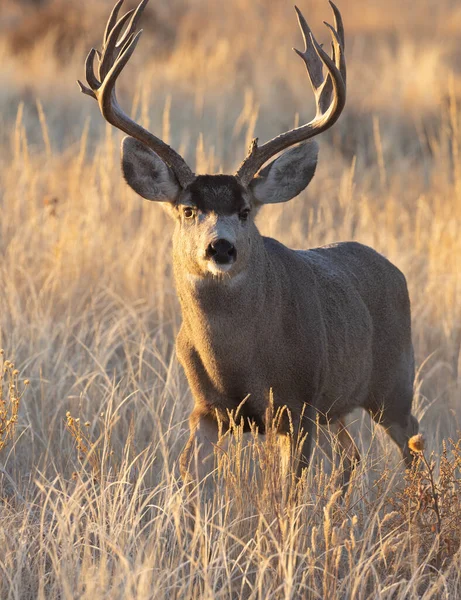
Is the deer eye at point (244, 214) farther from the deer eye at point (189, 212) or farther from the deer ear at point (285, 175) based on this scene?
the deer ear at point (285, 175)

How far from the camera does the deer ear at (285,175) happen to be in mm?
5531

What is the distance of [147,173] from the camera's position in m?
5.41

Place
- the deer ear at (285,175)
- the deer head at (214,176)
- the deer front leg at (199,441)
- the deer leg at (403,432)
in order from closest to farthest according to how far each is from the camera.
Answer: the deer head at (214,176) → the deer front leg at (199,441) → the deer ear at (285,175) → the deer leg at (403,432)

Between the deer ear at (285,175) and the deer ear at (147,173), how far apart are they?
40cm

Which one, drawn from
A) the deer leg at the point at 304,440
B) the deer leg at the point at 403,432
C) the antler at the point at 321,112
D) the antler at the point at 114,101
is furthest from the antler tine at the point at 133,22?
the deer leg at the point at 403,432

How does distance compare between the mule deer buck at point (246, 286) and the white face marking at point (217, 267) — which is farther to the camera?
the mule deer buck at point (246, 286)

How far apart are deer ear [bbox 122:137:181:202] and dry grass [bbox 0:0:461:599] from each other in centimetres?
100

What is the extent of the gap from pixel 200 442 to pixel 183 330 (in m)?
0.53

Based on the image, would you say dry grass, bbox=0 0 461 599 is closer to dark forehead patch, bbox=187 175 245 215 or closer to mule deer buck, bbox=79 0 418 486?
mule deer buck, bbox=79 0 418 486

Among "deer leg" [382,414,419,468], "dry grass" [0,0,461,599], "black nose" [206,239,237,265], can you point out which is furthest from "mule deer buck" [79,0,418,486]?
"deer leg" [382,414,419,468]

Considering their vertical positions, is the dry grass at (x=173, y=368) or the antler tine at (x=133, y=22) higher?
the antler tine at (x=133, y=22)

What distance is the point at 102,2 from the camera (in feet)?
81.4

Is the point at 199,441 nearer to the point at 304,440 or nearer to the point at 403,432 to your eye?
the point at 304,440

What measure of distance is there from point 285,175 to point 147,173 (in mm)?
691
